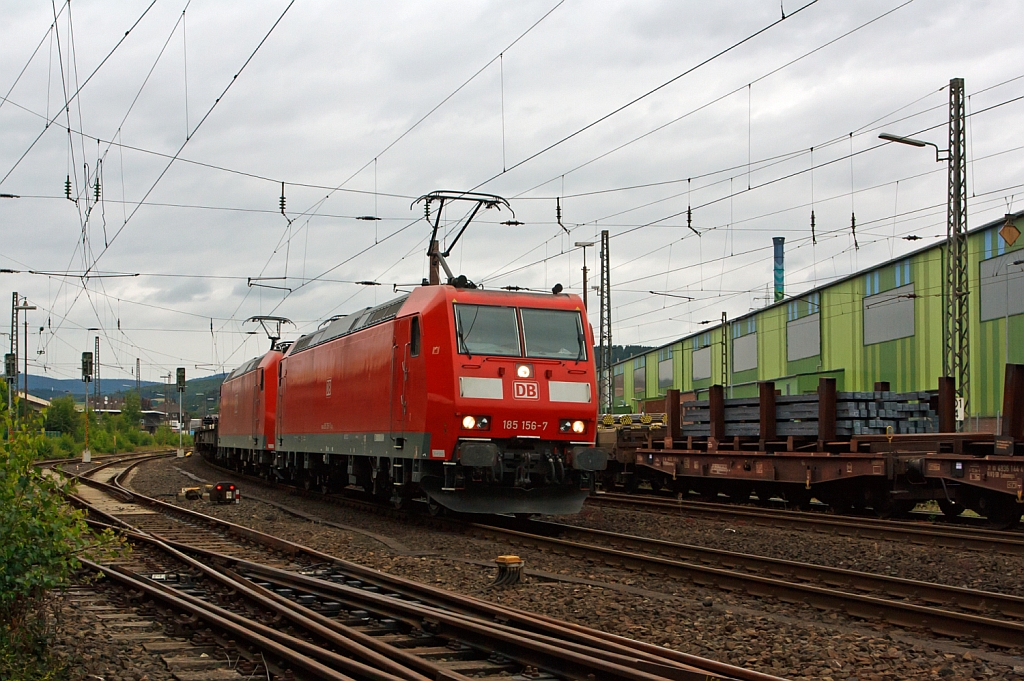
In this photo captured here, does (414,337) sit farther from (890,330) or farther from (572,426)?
Result: (890,330)

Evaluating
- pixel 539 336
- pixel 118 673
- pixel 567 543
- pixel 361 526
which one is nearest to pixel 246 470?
pixel 361 526

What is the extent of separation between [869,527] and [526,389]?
5.31m

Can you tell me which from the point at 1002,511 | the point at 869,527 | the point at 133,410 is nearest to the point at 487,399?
the point at 869,527

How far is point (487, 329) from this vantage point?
1498cm

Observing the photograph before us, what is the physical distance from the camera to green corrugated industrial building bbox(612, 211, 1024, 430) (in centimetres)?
3462

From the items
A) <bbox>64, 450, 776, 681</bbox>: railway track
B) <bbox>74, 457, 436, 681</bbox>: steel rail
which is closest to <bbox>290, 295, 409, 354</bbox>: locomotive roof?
<bbox>64, 450, 776, 681</bbox>: railway track

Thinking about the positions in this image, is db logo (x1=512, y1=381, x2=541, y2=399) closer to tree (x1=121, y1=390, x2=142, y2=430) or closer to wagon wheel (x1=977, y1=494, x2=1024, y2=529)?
wagon wheel (x1=977, y1=494, x2=1024, y2=529)

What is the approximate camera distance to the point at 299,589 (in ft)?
31.8

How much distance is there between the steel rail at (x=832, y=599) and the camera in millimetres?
7421

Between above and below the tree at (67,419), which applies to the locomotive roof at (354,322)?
above

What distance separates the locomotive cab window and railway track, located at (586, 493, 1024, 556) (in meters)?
6.07

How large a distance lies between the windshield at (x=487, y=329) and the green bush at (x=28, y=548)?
8277mm

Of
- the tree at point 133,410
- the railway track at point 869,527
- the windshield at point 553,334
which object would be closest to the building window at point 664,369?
the tree at point 133,410

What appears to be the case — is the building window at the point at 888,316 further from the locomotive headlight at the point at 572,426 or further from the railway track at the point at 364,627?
the railway track at the point at 364,627
